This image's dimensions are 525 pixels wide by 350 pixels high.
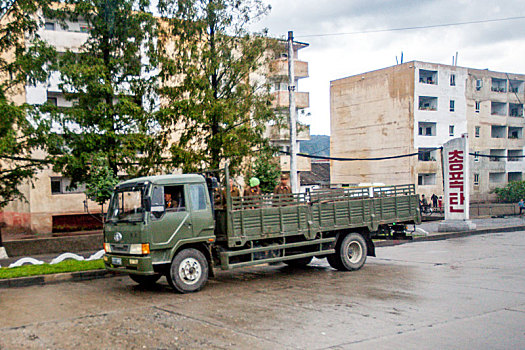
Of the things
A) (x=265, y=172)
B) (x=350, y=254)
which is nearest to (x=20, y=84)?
(x=265, y=172)

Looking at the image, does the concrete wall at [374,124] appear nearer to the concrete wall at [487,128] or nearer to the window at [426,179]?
the window at [426,179]

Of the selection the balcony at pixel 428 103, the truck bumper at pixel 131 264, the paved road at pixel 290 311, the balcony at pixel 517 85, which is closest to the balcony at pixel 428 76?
the balcony at pixel 428 103

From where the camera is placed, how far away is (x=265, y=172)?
18.8 m

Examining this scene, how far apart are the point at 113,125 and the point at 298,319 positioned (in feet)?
35.6

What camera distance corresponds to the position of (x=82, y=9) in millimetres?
16344

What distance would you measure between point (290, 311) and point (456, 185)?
16747 mm

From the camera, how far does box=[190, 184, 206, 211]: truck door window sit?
10.9 meters

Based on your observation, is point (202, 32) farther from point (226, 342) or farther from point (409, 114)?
point (409, 114)

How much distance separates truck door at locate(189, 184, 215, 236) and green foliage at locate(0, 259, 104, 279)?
411 centimetres

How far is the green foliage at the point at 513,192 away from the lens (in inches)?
1957

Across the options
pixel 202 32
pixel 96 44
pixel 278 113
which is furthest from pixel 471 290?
pixel 96 44

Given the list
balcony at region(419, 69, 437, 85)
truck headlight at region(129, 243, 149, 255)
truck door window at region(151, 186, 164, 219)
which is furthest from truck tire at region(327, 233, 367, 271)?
balcony at region(419, 69, 437, 85)

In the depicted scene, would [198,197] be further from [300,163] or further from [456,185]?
[300,163]

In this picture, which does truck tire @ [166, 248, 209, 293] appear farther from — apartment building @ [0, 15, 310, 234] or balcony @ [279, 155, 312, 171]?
balcony @ [279, 155, 312, 171]
